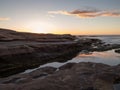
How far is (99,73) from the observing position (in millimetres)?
13703

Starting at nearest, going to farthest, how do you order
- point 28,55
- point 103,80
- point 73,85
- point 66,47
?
point 73,85
point 103,80
point 28,55
point 66,47

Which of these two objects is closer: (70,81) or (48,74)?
(70,81)

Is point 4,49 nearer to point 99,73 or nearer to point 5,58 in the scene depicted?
point 5,58

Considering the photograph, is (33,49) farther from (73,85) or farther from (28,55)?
(73,85)

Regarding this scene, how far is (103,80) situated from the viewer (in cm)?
1267

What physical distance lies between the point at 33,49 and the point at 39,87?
21.5 metres

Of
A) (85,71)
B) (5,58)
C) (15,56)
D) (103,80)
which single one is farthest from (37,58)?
(103,80)

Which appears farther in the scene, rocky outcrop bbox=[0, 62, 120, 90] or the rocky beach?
the rocky beach

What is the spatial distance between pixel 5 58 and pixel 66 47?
18793mm

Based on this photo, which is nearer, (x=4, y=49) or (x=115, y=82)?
(x=115, y=82)

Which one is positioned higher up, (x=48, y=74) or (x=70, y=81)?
(x=70, y=81)

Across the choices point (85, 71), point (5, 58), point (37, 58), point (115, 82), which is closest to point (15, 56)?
point (5, 58)

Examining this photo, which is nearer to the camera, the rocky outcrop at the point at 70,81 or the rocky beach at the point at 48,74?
the rocky outcrop at the point at 70,81

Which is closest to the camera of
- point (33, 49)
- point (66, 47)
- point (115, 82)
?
Answer: point (115, 82)
